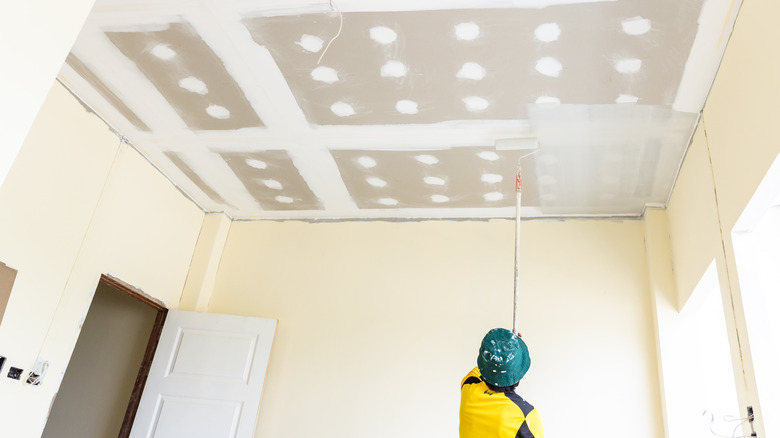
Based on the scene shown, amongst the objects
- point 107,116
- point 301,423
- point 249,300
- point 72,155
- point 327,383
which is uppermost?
point 107,116

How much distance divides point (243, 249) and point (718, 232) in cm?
346

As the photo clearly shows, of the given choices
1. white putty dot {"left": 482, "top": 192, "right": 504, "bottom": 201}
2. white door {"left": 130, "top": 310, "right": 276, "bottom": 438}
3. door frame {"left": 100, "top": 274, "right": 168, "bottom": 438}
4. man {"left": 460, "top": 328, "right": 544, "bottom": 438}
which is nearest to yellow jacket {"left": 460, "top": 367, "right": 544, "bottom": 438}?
man {"left": 460, "top": 328, "right": 544, "bottom": 438}

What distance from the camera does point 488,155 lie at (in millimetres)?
3766

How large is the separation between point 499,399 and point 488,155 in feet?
5.92

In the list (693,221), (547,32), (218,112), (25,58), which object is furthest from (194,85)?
(693,221)

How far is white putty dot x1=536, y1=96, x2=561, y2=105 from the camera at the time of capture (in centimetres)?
321

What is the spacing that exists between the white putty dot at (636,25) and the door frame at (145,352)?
343 centimetres

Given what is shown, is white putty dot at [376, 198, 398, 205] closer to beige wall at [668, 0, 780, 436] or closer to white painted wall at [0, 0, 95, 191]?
beige wall at [668, 0, 780, 436]

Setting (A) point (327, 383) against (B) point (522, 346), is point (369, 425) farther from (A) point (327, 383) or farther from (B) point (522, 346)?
(B) point (522, 346)

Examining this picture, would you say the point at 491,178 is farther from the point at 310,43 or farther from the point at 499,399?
the point at 499,399

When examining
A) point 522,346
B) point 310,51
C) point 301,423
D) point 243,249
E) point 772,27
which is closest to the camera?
point 772,27

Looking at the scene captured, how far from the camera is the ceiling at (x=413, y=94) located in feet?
9.12

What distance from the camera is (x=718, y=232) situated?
9.46 feet

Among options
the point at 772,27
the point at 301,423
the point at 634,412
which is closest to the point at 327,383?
the point at 301,423
